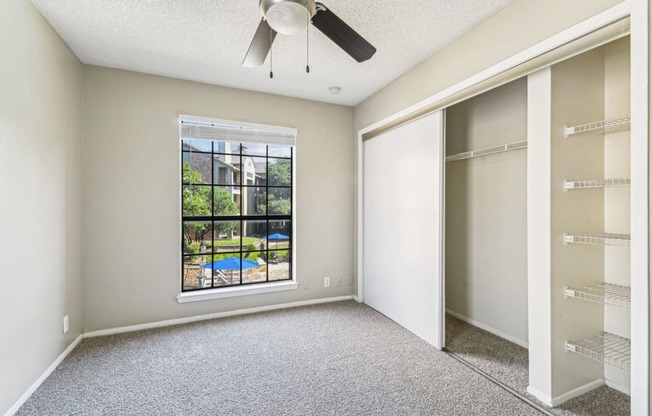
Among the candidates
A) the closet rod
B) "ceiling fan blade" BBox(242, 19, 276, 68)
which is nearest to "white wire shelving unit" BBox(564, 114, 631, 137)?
the closet rod

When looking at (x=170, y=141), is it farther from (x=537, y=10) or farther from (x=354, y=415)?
(x=537, y=10)

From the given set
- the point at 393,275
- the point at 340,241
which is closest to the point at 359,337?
the point at 393,275

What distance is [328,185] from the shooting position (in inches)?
151

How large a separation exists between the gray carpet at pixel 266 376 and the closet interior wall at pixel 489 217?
802 millimetres

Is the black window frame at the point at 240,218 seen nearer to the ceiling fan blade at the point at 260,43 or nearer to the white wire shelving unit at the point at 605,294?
the ceiling fan blade at the point at 260,43

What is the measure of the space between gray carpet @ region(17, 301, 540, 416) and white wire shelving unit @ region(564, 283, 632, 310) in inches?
30.2

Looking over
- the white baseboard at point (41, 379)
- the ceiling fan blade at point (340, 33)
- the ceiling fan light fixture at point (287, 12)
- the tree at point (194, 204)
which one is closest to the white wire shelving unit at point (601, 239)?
the ceiling fan blade at point (340, 33)

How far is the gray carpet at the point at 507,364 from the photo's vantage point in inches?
72.6

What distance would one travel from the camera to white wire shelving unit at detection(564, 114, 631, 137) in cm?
178

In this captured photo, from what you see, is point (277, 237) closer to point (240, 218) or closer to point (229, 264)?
point (240, 218)

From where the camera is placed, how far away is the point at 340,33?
168 centimetres

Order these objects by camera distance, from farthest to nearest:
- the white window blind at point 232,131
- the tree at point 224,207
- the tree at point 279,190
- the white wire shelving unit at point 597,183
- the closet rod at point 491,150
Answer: the tree at point 279,190 < the tree at point 224,207 < the white window blind at point 232,131 < the closet rod at point 491,150 < the white wire shelving unit at point 597,183

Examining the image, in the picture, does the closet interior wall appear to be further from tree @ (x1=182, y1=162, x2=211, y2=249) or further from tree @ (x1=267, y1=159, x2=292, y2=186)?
tree @ (x1=182, y1=162, x2=211, y2=249)

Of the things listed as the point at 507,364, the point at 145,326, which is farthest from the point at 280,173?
the point at 507,364
